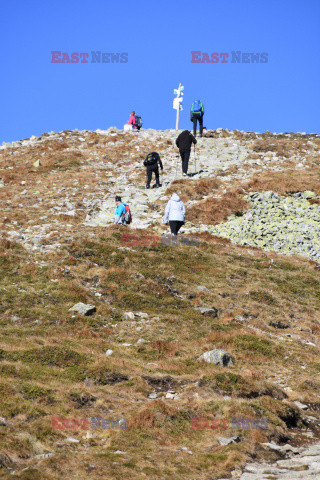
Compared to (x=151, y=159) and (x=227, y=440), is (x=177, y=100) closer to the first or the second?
(x=151, y=159)

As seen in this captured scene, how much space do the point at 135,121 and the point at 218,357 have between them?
3644cm

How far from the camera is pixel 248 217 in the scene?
2461 cm

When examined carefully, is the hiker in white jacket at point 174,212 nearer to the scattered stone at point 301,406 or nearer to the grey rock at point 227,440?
the scattered stone at point 301,406

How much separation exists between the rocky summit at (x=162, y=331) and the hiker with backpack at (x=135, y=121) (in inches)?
597

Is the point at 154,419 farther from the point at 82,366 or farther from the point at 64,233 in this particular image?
the point at 64,233

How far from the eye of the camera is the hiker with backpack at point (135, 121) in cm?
4500

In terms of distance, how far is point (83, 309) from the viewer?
13.6 metres

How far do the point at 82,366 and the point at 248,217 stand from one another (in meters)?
15.9

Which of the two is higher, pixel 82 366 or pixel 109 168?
pixel 109 168

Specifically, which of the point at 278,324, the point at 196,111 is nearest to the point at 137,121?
the point at 196,111

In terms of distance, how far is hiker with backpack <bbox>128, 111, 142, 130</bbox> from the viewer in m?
45.0

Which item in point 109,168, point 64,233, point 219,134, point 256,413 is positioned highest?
point 219,134

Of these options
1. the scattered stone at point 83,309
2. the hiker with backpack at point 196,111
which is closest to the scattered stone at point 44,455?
the scattered stone at point 83,309

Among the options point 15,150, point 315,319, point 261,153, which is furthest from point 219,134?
point 315,319
